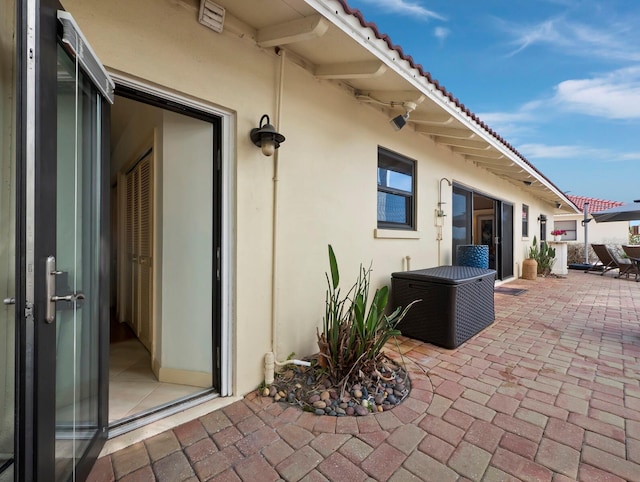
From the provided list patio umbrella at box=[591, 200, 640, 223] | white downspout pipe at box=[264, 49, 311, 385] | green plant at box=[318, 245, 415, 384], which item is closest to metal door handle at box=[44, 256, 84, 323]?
white downspout pipe at box=[264, 49, 311, 385]

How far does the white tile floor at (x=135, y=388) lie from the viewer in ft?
7.57

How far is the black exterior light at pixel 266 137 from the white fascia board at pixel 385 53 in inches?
34.6

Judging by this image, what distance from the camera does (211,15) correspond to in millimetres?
2193

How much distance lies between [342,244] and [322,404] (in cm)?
169

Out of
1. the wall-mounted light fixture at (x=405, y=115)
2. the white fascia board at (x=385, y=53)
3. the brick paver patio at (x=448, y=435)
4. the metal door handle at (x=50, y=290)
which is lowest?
the brick paver patio at (x=448, y=435)

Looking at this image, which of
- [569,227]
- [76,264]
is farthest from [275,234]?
[569,227]

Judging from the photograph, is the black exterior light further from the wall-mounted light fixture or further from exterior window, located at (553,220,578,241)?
exterior window, located at (553,220,578,241)

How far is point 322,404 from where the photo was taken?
226 centimetres

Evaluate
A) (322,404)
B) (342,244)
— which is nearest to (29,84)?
(322,404)

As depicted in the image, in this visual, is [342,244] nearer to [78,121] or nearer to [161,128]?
[161,128]

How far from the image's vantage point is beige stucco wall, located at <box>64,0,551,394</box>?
6.42 ft

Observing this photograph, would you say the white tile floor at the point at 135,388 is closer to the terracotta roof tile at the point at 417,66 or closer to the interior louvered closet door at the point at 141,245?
the interior louvered closet door at the point at 141,245

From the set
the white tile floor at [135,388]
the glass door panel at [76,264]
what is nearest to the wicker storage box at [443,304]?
the white tile floor at [135,388]

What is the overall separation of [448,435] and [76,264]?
250 centimetres
